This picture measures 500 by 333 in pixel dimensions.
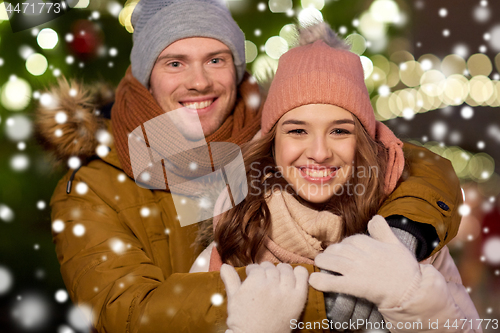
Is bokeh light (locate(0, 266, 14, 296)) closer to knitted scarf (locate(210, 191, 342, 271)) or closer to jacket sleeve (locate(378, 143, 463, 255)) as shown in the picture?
knitted scarf (locate(210, 191, 342, 271))

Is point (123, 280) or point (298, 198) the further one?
point (298, 198)

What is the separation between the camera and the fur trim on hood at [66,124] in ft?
6.41

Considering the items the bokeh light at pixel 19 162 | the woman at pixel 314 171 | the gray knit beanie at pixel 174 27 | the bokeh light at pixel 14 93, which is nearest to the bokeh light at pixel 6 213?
the bokeh light at pixel 19 162

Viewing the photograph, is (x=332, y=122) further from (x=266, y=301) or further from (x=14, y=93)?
(x=14, y=93)

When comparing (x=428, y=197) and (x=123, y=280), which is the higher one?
(x=428, y=197)

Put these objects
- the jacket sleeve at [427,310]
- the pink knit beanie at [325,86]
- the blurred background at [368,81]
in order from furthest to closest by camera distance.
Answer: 1. the blurred background at [368,81]
2. the pink knit beanie at [325,86]
3. the jacket sleeve at [427,310]

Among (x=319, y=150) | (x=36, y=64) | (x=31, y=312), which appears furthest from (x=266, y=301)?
(x=36, y=64)

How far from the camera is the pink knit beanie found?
1.52 metres

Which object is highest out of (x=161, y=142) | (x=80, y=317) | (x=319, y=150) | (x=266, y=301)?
(x=319, y=150)

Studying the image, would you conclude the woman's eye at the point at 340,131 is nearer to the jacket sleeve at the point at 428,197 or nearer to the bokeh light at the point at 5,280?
the jacket sleeve at the point at 428,197

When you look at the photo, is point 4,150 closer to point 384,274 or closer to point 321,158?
point 321,158

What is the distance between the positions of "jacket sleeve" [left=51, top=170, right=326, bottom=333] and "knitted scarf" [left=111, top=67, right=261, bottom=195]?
22cm

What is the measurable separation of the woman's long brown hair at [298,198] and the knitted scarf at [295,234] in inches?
1.1

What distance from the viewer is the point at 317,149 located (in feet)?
4.82
